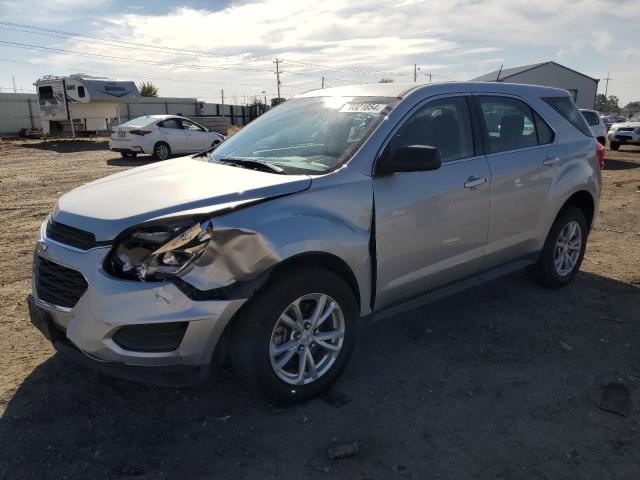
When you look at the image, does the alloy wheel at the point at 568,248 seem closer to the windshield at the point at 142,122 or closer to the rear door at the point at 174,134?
the rear door at the point at 174,134

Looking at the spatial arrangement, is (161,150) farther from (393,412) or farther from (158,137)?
(393,412)

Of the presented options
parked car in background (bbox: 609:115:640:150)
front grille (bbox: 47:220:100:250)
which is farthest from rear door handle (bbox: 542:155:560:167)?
parked car in background (bbox: 609:115:640:150)

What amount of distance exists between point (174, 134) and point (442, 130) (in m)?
15.8

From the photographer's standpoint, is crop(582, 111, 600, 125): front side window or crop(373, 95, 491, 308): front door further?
crop(582, 111, 600, 125): front side window

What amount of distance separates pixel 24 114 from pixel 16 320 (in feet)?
120

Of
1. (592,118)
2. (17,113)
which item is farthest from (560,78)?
(17,113)

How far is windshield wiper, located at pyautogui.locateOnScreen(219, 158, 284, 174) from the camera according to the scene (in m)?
3.29

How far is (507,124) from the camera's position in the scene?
14.3ft

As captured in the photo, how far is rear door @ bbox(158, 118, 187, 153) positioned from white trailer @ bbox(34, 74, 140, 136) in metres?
8.92

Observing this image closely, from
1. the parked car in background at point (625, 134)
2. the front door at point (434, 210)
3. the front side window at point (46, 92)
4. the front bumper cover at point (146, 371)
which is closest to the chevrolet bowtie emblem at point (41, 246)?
the front bumper cover at point (146, 371)

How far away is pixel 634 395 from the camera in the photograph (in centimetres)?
328

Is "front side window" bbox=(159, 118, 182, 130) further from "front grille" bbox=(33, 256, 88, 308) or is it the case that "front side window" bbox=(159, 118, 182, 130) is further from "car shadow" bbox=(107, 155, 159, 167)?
"front grille" bbox=(33, 256, 88, 308)

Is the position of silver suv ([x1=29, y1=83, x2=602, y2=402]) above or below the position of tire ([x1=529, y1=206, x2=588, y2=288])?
above

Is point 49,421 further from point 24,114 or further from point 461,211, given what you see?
point 24,114
